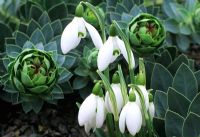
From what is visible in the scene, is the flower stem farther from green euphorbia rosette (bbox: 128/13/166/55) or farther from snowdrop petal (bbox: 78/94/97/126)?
green euphorbia rosette (bbox: 128/13/166/55)

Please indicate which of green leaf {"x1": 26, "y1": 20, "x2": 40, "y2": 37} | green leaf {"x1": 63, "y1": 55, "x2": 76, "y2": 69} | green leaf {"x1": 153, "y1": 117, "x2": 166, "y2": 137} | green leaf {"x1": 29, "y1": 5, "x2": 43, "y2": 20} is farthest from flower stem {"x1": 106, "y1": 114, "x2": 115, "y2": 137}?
green leaf {"x1": 29, "y1": 5, "x2": 43, "y2": 20}

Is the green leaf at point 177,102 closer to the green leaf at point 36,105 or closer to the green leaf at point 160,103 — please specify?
the green leaf at point 160,103

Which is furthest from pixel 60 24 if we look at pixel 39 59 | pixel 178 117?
pixel 178 117

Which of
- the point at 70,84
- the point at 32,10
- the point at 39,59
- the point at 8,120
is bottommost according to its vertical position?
the point at 8,120

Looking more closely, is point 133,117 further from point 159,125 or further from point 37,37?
point 37,37

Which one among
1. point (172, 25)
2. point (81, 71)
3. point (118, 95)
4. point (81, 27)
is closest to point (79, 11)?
point (81, 27)

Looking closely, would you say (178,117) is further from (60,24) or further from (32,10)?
(32,10)
